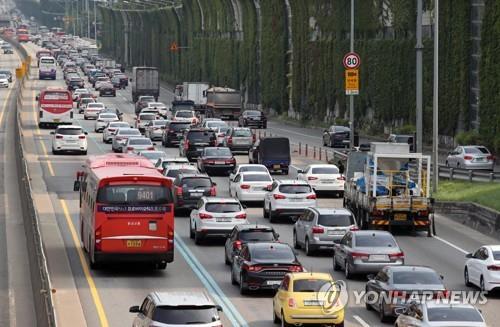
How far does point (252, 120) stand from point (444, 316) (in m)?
81.4

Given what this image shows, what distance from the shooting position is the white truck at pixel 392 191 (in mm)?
46781

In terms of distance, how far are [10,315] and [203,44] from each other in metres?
139

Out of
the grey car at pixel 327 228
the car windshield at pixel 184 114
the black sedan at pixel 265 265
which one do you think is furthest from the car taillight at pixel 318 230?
the car windshield at pixel 184 114

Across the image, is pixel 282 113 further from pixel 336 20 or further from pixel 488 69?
pixel 488 69

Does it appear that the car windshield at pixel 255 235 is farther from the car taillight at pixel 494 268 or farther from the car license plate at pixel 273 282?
the car taillight at pixel 494 268

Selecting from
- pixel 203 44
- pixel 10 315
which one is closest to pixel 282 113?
pixel 203 44

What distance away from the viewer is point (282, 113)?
13038 centimetres

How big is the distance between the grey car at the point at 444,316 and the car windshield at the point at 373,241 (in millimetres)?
10294

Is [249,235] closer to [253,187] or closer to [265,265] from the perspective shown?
[265,265]

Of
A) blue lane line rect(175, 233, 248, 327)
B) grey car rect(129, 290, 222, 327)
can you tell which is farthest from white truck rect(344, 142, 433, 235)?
grey car rect(129, 290, 222, 327)

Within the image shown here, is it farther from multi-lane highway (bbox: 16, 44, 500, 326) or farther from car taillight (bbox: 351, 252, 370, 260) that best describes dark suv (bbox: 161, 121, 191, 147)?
car taillight (bbox: 351, 252, 370, 260)

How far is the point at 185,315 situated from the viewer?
25578 mm

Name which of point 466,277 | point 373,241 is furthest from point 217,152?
point 466,277

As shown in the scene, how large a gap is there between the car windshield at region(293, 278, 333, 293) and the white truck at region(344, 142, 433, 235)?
652 inches
